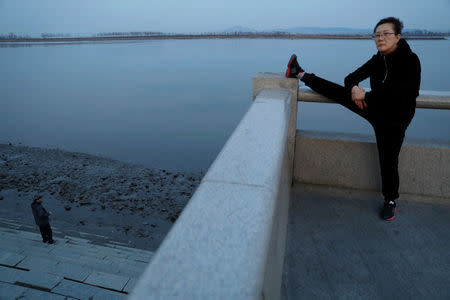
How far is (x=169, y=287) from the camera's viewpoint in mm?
856

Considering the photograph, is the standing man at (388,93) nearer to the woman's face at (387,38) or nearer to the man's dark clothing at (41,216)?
the woman's face at (387,38)

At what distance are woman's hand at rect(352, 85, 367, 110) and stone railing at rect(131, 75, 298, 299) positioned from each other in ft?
4.41

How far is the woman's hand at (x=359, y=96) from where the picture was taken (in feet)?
8.81

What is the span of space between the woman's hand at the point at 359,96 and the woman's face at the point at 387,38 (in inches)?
13.9

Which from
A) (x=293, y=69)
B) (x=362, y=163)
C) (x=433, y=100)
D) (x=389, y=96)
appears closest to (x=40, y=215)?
(x=293, y=69)

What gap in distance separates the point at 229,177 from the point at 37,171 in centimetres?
1980

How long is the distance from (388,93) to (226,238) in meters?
2.03

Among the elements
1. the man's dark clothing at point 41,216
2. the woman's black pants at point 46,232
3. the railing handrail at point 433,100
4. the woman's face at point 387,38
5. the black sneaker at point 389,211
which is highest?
the woman's face at point 387,38

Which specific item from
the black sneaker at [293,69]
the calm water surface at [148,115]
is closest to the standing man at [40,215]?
the black sneaker at [293,69]

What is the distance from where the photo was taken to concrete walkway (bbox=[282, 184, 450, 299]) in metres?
2.08

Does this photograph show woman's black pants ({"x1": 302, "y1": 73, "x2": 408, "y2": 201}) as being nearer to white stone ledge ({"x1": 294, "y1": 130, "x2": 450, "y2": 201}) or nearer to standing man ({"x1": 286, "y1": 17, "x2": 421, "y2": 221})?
standing man ({"x1": 286, "y1": 17, "x2": 421, "y2": 221})

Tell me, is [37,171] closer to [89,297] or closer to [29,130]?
[89,297]

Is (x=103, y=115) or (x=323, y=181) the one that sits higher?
(x=323, y=181)

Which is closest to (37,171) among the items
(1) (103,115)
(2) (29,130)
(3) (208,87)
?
(2) (29,130)
